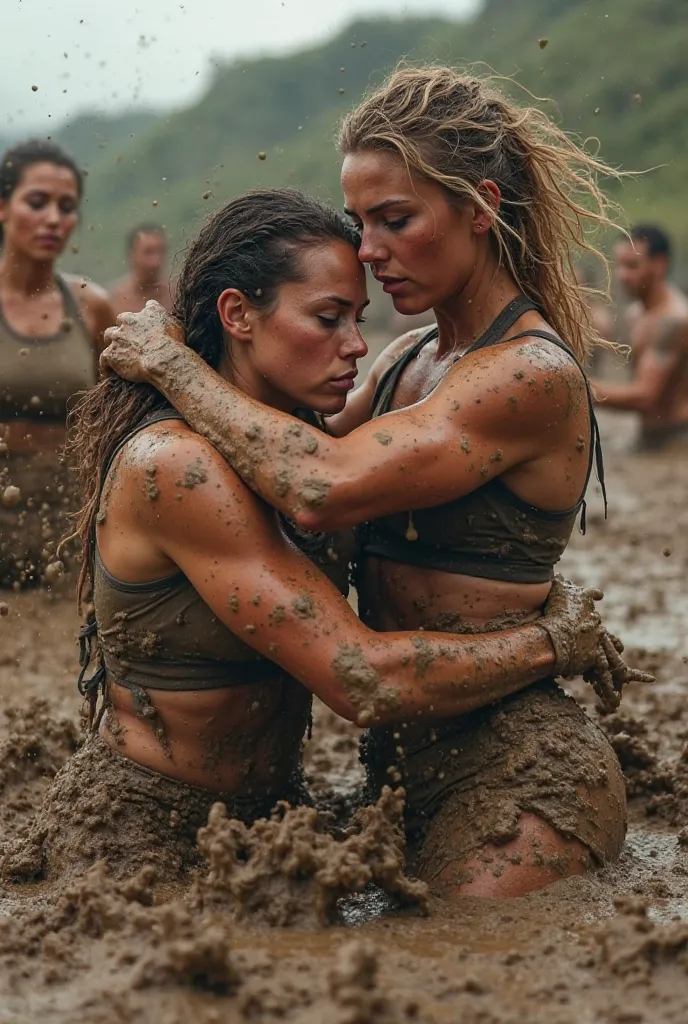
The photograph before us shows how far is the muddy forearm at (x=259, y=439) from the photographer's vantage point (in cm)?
334

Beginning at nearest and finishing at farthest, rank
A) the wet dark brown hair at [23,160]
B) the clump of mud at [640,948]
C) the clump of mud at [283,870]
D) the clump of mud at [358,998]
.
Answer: the clump of mud at [358,998], the clump of mud at [640,948], the clump of mud at [283,870], the wet dark brown hair at [23,160]

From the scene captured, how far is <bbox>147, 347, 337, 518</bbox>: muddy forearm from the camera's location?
11.0 feet

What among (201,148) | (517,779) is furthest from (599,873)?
(201,148)

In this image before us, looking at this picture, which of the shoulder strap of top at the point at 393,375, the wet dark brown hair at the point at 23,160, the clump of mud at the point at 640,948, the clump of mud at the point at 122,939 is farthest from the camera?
the wet dark brown hair at the point at 23,160

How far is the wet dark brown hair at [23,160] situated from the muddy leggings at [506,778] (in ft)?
14.9

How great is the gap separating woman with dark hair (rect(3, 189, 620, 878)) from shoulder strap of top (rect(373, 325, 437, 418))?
0.42 meters

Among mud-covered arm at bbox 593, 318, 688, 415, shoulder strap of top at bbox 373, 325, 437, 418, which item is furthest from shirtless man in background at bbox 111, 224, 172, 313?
shoulder strap of top at bbox 373, 325, 437, 418

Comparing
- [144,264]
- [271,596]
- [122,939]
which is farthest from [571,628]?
[144,264]

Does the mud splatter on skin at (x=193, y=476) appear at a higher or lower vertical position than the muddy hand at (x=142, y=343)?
lower

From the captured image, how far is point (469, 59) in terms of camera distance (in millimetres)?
21391

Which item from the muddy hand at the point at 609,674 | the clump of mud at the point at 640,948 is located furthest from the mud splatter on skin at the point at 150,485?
the clump of mud at the point at 640,948

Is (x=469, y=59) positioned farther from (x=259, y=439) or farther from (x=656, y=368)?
(x=259, y=439)

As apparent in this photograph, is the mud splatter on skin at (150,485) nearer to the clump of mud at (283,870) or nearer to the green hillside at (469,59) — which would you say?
the clump of mud at (283,870)

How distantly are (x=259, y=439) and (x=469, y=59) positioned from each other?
19409mm
